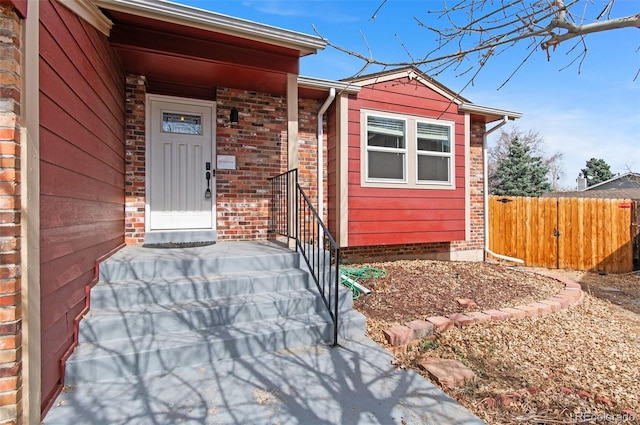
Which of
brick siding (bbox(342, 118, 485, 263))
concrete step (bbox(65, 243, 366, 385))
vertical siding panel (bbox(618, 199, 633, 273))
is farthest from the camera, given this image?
vertical siding panel (bbox(618, 199, 633, 273))

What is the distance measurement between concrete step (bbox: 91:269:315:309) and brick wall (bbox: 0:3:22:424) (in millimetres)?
1100

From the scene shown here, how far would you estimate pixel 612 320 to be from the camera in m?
3.79

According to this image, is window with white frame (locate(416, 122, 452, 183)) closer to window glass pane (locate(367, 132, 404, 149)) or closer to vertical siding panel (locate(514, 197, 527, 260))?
window glass pane (locate(367, 132, 404, 149))

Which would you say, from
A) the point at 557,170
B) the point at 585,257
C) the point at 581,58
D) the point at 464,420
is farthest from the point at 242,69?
the point at 557,170

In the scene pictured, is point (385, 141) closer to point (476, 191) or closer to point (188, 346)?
point (476, 191)

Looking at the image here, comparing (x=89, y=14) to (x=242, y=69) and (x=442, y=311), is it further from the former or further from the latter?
(x=442, y=311)

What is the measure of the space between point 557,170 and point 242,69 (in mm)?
29868

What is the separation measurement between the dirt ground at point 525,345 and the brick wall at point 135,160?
3.06 metres

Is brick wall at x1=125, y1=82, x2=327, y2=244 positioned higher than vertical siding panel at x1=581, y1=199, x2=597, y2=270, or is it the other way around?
brick wall at x1=125, y1=82, x2=327, y2=244

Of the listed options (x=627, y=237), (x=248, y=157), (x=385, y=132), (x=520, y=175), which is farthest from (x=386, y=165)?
(x=520, y=175)

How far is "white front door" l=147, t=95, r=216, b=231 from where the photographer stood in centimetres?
449

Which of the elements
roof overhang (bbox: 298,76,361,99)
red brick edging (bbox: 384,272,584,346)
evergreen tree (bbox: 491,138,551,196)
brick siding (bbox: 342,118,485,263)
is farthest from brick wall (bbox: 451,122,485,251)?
evergreen tree (bbox: 491,138,551,196)

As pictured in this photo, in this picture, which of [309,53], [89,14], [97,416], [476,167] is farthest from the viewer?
[476,167]

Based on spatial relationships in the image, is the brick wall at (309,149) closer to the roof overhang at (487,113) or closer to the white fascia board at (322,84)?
the white fascia board at (322,84)
